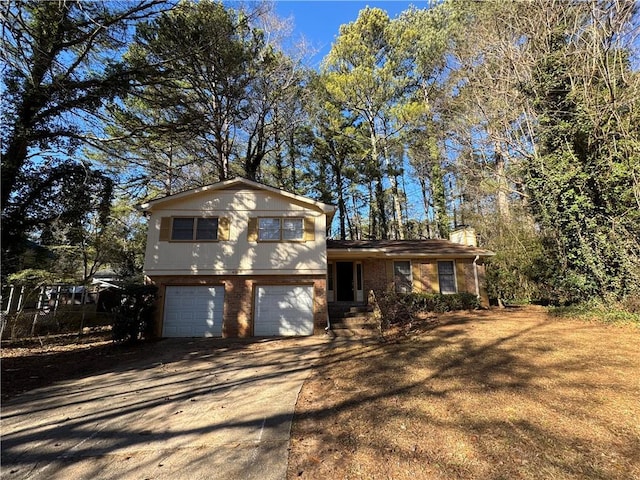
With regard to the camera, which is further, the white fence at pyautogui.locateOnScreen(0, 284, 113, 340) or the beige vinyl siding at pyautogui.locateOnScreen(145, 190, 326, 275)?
the beige vinyl siding at pyautogui.locateOnScreen(145, 190, 326, 275)

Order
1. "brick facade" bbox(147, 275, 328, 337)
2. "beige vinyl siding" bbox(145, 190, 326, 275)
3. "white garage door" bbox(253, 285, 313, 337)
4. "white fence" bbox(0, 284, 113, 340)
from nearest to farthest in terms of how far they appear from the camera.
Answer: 1. "white fence" bbox(0, 284, 113, 340)
2. "brick facade" bbox(147, 275, 328, 337)
3. "white garage door" bbox(253, 285, 313, 337)
4. "beige vinyl siding" bbox(145, 190, 326, 275)

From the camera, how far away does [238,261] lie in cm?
1147

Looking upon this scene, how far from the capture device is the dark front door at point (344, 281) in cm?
1445

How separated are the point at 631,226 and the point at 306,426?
11.5 metres

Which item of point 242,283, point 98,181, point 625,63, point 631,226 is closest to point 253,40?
point 98,181

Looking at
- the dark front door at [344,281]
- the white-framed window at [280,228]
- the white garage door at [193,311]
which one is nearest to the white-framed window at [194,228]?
the white-framed window at [280,228]

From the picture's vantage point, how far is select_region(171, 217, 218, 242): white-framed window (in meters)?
11.7

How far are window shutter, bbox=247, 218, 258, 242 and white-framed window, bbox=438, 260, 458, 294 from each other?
8.40 m

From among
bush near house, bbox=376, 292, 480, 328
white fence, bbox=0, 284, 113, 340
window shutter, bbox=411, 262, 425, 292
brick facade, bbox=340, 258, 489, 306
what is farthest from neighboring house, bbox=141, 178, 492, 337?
window shutter, bbox=411, 262, 425, 292

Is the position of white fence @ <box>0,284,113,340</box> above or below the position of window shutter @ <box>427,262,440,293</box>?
below

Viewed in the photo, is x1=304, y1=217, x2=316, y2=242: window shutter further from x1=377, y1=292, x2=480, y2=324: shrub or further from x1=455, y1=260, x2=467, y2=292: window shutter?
x1=455, y1=260, x2=467, y2=292: window shutter

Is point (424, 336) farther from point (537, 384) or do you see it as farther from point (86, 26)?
point (86, 26)

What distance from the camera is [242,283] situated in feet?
37.2

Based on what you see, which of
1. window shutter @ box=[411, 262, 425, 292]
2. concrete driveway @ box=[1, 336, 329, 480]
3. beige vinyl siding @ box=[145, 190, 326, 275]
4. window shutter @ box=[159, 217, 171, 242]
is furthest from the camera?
window shutter @ box=[411, 262, 425, 292]
